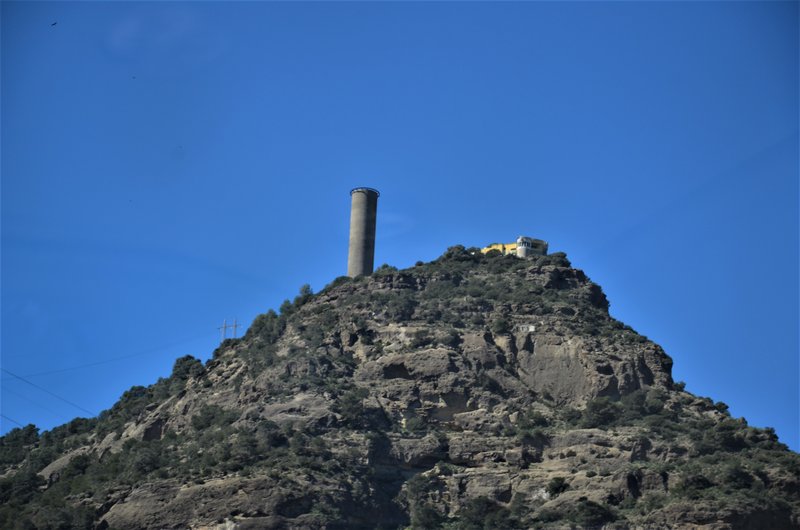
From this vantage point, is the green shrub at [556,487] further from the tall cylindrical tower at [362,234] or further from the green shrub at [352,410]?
the tall cylindrical tower at [362,234]

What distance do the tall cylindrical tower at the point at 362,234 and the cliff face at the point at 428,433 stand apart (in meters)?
2.96

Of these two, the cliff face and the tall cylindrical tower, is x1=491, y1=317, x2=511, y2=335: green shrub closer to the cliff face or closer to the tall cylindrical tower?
the cliff face

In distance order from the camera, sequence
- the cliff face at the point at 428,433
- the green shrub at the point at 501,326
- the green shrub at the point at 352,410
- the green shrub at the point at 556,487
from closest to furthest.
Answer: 1. the cliff face at the point at 428,433
2. the green shrub at the point at 556,487
3. the green shrub at the point at 352,410
4. the green shrub at the point at 501,326

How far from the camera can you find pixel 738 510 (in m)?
64.6

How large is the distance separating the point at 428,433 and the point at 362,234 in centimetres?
1918

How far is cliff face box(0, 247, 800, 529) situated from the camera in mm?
67500

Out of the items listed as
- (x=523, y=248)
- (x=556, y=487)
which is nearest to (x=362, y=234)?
(x=523, y=248)

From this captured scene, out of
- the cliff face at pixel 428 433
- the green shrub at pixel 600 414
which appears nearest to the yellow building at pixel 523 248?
the cliff face at pixel 428 433

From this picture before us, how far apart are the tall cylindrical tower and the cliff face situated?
9.72ft

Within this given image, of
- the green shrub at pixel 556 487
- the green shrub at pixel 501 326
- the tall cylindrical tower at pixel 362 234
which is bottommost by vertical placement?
the green shrub at pixel 556 487

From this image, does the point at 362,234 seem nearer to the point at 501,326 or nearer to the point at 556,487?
the point at 501,326

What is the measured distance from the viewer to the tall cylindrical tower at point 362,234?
89500 millimetres

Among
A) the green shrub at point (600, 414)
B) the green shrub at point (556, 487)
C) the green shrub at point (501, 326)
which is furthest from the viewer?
the green shrub at point (501, 326)

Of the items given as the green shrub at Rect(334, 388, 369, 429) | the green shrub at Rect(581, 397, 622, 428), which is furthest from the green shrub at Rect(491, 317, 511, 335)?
the green shrub at Rect(334, 388, 369, 429)
